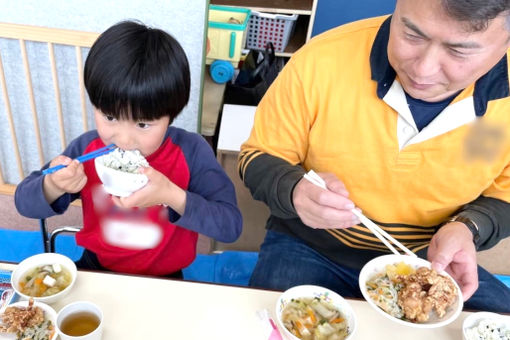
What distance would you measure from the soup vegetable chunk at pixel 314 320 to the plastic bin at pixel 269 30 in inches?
96.2

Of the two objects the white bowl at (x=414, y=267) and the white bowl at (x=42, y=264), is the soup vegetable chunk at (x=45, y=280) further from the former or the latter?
the white bowl at (x=414, y=267)

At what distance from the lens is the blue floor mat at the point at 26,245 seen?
2078 mm

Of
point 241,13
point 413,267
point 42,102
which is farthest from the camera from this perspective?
point 241,13

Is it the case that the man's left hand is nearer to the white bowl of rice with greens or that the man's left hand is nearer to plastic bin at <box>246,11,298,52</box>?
the white bowl of rice with greens

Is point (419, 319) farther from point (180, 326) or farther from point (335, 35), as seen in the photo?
point (335, 35)

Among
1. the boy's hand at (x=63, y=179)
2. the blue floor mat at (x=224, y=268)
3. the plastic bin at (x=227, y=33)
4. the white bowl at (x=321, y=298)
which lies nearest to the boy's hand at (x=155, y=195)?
the boy's hand at (x=63, y=179)

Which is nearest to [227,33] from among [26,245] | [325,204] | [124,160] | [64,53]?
[64,53]

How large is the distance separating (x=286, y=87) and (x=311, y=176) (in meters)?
0.33

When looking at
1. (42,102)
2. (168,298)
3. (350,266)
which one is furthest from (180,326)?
(42,102)

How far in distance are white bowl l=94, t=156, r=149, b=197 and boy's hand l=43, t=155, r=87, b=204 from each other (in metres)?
0.10

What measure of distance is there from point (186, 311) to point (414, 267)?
54cm

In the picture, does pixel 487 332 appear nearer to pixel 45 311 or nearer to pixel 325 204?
pixel 325 204

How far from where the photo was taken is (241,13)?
279 centimetres

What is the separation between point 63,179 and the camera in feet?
3.44
